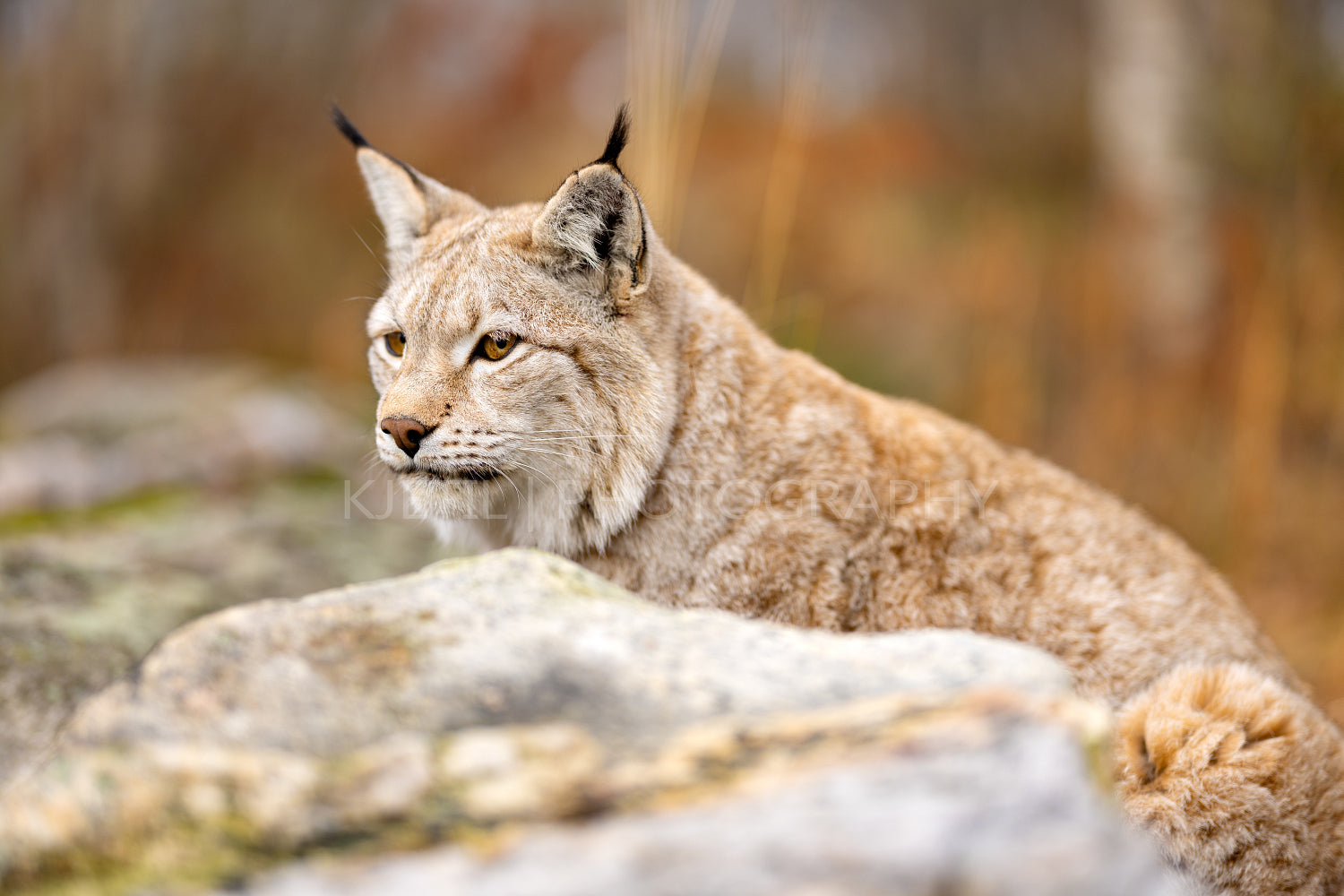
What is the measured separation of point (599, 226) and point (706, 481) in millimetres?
930

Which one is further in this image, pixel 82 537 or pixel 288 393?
pixel 288 393

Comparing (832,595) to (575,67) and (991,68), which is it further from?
(991,68)

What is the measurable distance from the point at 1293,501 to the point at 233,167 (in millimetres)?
10447

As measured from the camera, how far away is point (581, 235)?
3.66 m

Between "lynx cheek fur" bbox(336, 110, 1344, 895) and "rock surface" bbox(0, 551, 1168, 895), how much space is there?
113 centimetres

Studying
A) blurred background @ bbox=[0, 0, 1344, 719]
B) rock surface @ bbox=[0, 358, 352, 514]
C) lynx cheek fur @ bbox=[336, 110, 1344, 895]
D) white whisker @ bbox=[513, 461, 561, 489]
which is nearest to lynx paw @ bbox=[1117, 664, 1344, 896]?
lynx cheek fur @ bbox=[336, 110, 1344, 895]

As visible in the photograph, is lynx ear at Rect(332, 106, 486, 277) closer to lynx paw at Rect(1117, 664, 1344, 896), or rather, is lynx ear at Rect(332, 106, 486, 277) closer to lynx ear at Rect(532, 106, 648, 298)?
lynx ear at Rect(532, 106, 648, 298)

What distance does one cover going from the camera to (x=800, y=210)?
42.5 ft

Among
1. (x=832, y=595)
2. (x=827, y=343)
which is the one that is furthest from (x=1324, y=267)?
(x=832, y=595)

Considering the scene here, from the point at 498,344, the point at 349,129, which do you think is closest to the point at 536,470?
the point at 498,344

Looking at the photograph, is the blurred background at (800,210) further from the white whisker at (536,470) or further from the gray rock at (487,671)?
the gray rock at (487,671)

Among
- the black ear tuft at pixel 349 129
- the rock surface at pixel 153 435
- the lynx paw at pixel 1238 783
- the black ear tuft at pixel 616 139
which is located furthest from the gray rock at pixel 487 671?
the rock surface at pixel 153 435

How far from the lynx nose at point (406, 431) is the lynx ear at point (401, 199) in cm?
99

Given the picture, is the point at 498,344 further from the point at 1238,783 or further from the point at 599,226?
the point at 1238,783
